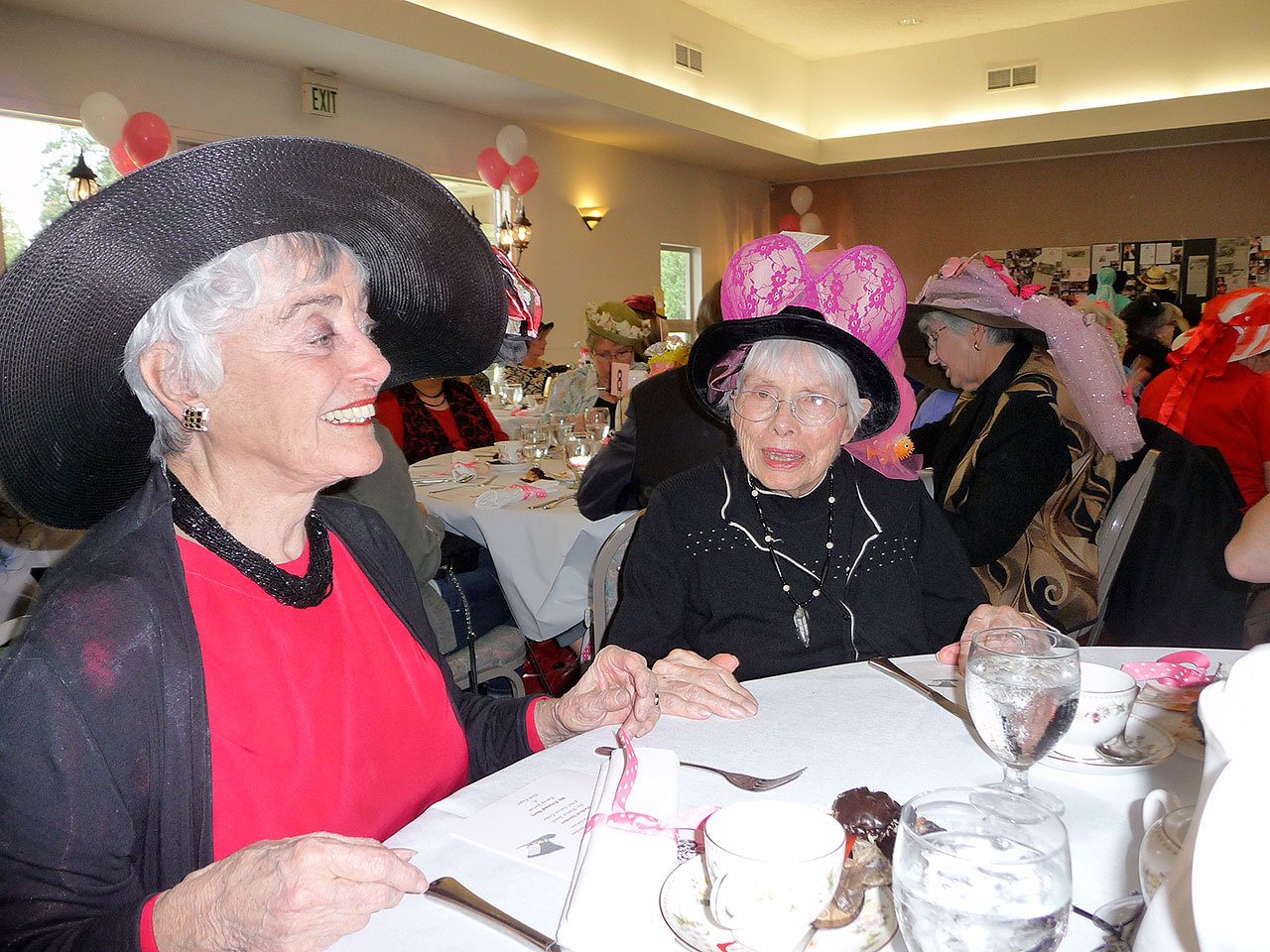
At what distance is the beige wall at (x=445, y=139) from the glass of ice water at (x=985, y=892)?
765 cm

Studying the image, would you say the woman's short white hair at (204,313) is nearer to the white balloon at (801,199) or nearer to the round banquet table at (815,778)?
the round banquet table at (815,778)

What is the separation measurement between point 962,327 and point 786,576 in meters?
2.17

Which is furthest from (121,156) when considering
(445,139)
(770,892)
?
(770,892)

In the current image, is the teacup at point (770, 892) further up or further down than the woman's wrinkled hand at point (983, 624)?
further up

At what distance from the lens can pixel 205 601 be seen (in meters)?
1.24

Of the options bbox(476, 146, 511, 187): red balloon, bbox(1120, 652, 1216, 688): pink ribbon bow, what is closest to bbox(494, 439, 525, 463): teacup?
bbox(1120, 652, 1216, 688): pink ribbon bow

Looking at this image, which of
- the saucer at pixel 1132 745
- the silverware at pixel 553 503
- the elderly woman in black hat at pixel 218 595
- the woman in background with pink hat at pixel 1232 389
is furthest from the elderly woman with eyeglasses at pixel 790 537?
the woman in background with pink hat at pixel 1232 389

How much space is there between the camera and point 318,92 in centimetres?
803

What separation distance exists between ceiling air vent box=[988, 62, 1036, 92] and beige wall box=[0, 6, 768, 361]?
3.74 meters

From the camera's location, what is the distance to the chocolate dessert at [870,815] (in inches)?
36.6

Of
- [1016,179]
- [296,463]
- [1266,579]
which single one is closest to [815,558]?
[1266,579]

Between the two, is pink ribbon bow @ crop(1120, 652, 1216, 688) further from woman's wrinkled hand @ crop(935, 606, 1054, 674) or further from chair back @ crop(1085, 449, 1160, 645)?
chair back @ crop(1085, 449, 1160, 645)

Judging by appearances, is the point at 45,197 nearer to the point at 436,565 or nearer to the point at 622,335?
the point at 622,335

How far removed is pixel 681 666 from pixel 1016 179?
534 inches
